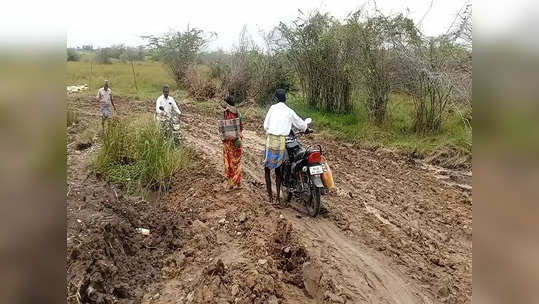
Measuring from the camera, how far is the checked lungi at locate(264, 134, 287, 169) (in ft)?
20.6

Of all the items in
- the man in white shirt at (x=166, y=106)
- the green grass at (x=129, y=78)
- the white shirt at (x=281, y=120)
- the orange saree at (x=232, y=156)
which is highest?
the white shirt at (x=281, y=120)

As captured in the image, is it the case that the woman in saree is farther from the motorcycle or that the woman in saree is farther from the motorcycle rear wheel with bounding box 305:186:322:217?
the motorcycle rear wheel with bounding box 305:186:322:217

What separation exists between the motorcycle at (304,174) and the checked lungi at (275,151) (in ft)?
0.60

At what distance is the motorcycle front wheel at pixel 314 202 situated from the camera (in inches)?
241

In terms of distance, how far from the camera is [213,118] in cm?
1683

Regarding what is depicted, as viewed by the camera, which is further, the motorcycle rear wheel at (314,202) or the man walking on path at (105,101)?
the man walking on path at (105,101)

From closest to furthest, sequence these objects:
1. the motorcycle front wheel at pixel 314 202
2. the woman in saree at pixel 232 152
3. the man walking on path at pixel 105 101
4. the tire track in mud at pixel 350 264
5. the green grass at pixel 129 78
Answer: the tire track in mud at pixel 350 264
the motorcycle front wheel at pixel 314 202
the woman in saree at pixel 232 152
the man walking on path at pixel 105 101
the green grass at pixel 129 78

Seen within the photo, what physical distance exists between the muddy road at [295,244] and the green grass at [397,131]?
91.3 inches

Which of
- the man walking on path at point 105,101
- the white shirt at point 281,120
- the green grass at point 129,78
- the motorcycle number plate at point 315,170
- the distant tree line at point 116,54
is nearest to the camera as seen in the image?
the motorcycle number plate at point 315,170

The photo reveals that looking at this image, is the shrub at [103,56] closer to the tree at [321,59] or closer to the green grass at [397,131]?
the tree at [321,59]

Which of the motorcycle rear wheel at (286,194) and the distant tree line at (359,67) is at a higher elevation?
the distant tree line at (359,67)

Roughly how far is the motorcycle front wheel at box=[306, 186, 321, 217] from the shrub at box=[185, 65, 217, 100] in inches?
626

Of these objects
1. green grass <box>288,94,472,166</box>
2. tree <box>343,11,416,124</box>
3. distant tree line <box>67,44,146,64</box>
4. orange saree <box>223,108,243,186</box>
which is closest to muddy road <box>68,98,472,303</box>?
orange saree <box>223,108,243,186</box>

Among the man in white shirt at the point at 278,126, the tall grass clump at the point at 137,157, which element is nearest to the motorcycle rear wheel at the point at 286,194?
the man in white shirt at the point at 278,126
